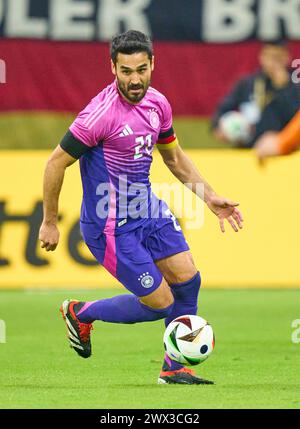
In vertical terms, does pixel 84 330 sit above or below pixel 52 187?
below

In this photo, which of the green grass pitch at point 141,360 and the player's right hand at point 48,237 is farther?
the player's right hand at point 48,237

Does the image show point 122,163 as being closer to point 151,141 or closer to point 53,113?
point 151,141

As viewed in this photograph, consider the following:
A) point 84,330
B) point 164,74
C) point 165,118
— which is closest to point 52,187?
point 165,118

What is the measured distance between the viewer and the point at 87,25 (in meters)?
17.3

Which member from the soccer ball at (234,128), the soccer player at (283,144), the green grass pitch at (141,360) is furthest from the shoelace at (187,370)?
the soccer ball at (234,128)

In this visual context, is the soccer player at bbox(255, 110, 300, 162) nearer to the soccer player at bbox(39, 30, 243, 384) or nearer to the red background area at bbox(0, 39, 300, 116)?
the soccer player at bbox(39, 30, 243, 384)

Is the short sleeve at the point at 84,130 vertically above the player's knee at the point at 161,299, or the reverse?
the short sleeve at the point at 84,130

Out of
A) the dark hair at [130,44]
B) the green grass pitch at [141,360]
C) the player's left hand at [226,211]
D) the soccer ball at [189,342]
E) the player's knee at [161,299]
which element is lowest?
the green grass pitch at [141,360]

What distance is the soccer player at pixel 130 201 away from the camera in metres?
8.38

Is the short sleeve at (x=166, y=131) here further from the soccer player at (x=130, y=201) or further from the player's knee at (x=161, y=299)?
the player's knee at (x=161, y=299)

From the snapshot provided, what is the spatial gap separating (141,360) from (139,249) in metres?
1.53

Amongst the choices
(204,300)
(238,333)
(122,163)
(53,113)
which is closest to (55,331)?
(238,333)

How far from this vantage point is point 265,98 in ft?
54.5

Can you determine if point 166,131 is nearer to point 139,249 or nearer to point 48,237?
point 139,249
